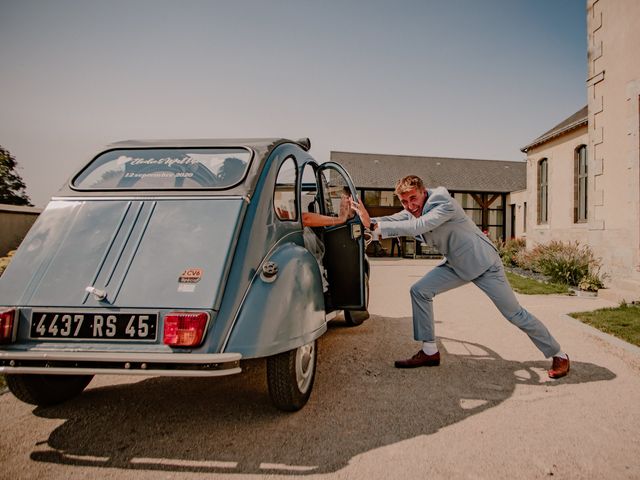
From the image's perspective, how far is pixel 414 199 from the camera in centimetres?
421

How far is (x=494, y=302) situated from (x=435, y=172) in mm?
29254

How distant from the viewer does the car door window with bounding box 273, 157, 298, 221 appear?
11.7ft

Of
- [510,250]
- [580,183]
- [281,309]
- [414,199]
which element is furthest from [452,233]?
[510,250]

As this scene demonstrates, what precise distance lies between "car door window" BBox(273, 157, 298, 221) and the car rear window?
33 cm

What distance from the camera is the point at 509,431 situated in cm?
296

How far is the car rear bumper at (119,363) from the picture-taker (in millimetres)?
2463

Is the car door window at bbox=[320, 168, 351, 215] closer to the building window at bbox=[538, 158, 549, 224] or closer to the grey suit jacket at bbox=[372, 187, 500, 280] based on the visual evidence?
the grey suit jacket at bbox=[372, 187, 500, 280]

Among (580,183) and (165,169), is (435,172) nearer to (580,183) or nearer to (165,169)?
(580,183)

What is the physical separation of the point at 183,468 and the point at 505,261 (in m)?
16.6

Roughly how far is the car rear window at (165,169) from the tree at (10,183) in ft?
109

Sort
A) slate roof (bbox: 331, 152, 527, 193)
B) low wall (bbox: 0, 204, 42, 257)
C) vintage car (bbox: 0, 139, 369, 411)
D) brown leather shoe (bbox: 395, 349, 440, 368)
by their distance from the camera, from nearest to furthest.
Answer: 1. vintage car (bbox: 0, 139, 369, 411)
2. brown leather shoe (bbox: 395, 349, 440, 368)
3. low wall (bbox: 0, 204, 42, 257)
4. slate roof (bbox: 331, 152, 527, 193)

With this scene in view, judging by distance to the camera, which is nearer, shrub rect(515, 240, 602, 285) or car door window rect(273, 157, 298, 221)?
car door window rect(273, 157, 298, 221)

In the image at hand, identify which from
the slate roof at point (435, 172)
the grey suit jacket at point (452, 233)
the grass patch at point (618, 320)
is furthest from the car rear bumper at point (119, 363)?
the slate roof at point (435, 172)

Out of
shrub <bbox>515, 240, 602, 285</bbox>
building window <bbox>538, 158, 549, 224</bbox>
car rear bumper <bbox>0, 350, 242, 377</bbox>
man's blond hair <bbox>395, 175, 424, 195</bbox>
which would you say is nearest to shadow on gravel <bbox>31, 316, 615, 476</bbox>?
car rear bumper <bbox>0, 350, 242, 377</bbox>
